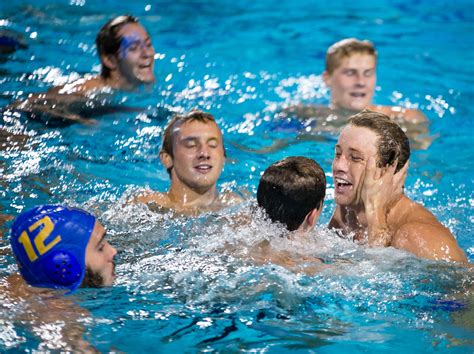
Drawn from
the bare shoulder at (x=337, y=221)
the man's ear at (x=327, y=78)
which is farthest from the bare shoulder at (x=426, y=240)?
the man's ear at (x=327, y=78)

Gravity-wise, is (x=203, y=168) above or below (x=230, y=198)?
above

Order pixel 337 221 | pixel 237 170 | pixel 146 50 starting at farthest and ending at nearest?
pixel 146 50 < pixel 237 170 < pixel 337 221

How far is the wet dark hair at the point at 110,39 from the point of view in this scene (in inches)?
360

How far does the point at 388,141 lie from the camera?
5410mm

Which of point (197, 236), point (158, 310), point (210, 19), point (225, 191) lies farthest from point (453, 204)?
point (210, 19)

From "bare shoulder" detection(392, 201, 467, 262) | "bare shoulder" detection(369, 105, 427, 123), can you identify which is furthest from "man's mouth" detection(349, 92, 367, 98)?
"bare shoulder" detection(392, 201, 467, 262)

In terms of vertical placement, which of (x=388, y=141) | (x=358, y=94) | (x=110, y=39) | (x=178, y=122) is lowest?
(x=388, y=141)

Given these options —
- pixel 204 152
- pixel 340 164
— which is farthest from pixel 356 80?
pixel 340 164

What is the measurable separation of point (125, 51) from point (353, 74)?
2.49 m

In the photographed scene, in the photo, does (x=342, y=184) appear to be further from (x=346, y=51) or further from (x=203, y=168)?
(x=346, y=51)

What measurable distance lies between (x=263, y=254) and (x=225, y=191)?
188cm

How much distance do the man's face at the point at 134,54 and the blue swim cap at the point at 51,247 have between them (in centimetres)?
462

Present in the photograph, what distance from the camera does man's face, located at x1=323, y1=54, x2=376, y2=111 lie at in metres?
8.88

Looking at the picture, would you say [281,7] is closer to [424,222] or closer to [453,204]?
[453,204]
